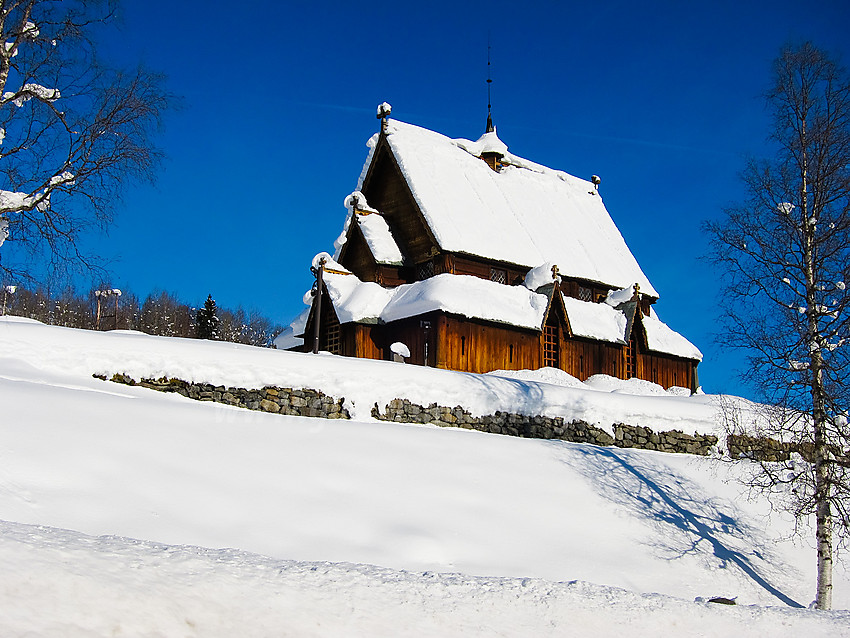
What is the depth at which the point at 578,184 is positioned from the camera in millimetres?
35375

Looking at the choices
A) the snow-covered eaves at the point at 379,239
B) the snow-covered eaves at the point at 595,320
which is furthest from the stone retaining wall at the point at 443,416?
the snow-covered eaves at the point at 379,239

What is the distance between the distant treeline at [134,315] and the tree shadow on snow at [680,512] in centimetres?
5973

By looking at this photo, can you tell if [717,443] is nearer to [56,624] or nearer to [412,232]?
[412,232]

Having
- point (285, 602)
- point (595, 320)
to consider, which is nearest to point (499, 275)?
point (595, 320)

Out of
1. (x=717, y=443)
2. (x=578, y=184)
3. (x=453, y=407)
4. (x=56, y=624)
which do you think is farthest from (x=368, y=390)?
(x=578, y=184)

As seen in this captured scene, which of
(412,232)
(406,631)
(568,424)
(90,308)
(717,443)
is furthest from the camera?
(90,308)

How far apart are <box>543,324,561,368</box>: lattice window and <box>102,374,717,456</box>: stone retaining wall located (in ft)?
25.3

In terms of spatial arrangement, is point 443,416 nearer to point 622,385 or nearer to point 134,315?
point 622,385

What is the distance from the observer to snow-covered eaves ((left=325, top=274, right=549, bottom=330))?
22.5 metres

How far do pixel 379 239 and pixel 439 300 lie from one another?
16.9ft

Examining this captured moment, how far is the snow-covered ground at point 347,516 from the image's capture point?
4785mm

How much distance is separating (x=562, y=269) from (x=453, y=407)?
1378 centimetres

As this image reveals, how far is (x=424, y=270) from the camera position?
84.4 ft

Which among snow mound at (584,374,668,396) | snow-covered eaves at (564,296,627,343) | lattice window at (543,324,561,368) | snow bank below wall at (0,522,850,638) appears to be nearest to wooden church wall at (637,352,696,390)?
snow-covered eaves at (564,296,627,343)
